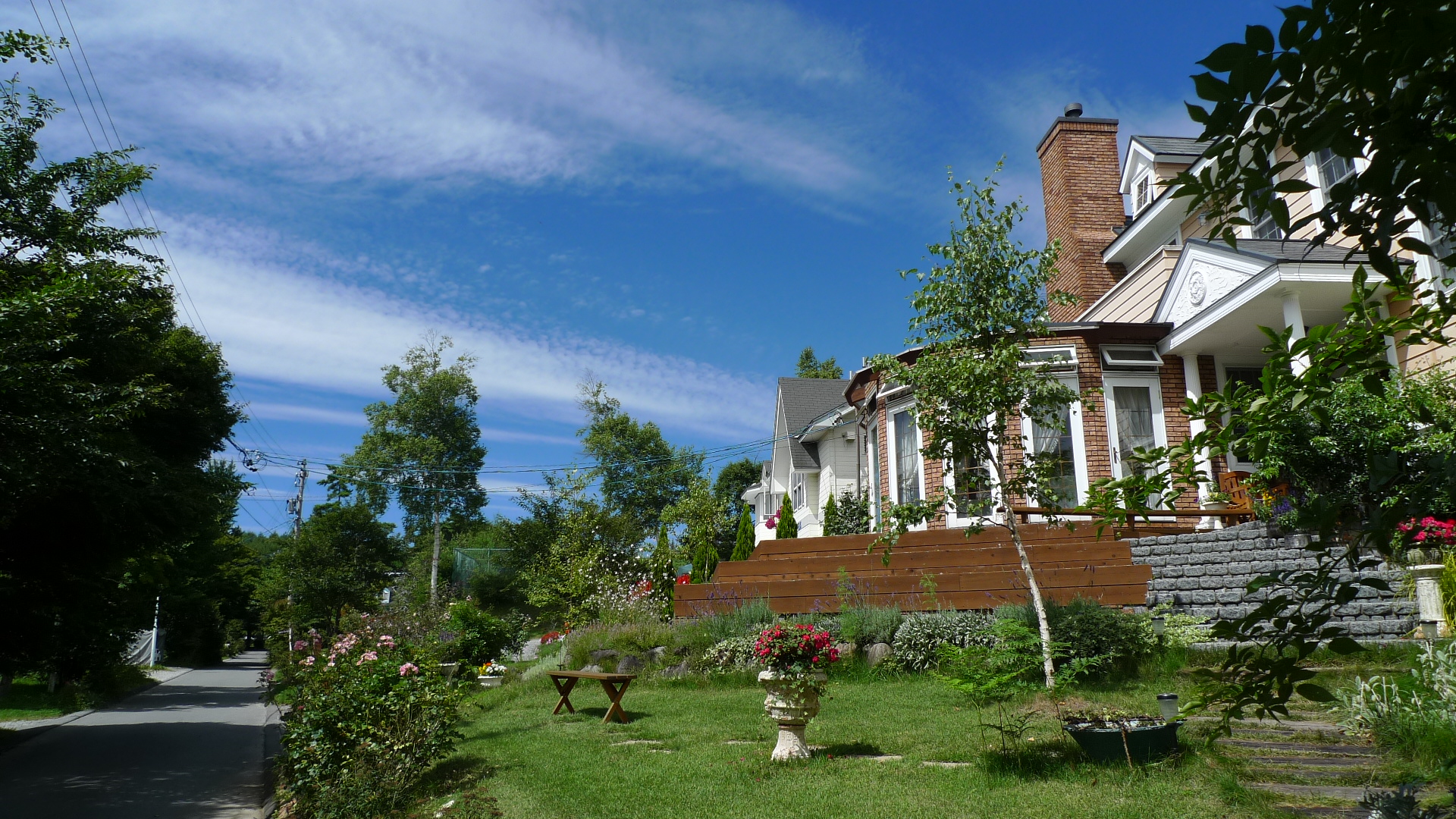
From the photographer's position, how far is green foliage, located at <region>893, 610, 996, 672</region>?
1159cm

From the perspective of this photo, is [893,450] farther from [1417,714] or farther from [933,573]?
[1417,714]

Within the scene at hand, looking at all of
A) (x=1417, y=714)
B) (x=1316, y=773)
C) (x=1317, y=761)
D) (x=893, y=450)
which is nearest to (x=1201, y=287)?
(x=893, y=450)

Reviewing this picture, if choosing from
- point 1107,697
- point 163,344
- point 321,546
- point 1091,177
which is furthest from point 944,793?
point 321,546

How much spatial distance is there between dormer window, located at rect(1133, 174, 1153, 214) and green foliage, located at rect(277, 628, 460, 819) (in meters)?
18.9

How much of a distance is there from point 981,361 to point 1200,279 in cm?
811

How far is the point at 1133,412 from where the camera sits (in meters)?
16.2

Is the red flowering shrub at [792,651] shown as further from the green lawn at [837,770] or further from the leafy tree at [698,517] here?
the leafy tree at [698,517]

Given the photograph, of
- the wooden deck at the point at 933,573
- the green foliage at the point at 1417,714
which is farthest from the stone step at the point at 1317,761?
the wooden deck at the point at 933,573

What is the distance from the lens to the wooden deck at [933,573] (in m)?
12.1

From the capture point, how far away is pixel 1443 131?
1480 mm

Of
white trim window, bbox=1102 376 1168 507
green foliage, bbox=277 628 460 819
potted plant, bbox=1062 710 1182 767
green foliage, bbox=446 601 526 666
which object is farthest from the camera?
green foliage, bbox=446 601 526 666

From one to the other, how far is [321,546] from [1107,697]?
89.9ft

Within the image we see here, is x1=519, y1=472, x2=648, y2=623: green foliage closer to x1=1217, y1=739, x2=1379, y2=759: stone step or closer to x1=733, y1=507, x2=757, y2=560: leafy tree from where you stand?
x1=733, y1=507, x2=757, y2=560: leafy tree

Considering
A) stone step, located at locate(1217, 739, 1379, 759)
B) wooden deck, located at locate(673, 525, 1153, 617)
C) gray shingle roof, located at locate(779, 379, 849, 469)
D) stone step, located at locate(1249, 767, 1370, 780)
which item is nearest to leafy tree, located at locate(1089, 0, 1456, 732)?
stone step, located at locate(1249, 767, 1370, 780)
